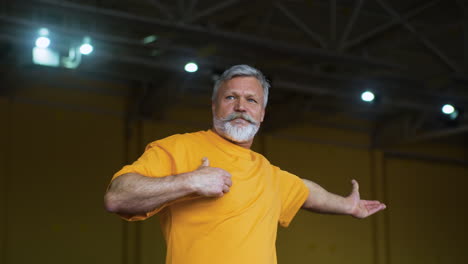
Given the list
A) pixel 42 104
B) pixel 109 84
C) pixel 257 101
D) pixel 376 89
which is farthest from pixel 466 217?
pixel 257 101

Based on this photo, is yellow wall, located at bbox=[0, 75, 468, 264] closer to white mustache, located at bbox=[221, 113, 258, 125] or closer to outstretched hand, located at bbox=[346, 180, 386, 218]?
outstretched hand, located at bbox=[346, 180, 386, 218]

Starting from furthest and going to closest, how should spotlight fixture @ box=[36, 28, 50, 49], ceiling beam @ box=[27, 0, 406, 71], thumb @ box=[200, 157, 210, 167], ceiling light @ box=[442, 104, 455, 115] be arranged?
ceiling light @ box=[442, 104, 455, 115], spotlight fixture @ box=[36, 28, 50, 49], ceiling beam @ box=[27, 0, 406, 71], thumb @ box=[200, 157, 210, 167]

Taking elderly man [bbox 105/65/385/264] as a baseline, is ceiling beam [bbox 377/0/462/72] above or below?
above

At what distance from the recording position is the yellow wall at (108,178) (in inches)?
349

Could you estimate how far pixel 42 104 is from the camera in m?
9.12

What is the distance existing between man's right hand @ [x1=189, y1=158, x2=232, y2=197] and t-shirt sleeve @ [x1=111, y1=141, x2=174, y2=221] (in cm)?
15

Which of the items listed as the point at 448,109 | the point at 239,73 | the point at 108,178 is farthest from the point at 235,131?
the point at 448,109

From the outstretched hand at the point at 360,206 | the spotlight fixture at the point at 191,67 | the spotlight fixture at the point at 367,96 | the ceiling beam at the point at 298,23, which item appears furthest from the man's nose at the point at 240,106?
the spotlight fixture at the point at 367,96

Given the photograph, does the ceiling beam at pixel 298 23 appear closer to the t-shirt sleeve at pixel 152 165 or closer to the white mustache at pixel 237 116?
the white mustache at pixel 237 116

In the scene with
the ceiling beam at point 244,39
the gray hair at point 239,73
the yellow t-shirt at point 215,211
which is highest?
the ceiling beam at point 244,39

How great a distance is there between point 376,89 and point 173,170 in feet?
24.7

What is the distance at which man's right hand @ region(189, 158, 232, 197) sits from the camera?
195cm

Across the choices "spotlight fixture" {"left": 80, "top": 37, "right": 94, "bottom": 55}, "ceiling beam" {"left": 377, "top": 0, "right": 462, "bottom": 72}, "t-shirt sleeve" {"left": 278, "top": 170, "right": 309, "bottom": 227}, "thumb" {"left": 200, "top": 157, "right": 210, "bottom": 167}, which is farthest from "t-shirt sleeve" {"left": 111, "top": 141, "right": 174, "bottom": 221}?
"ceiling beam" {"left": 377, "top": 0, "right": 462, "bottom": 72}

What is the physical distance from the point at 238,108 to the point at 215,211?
0.40m
